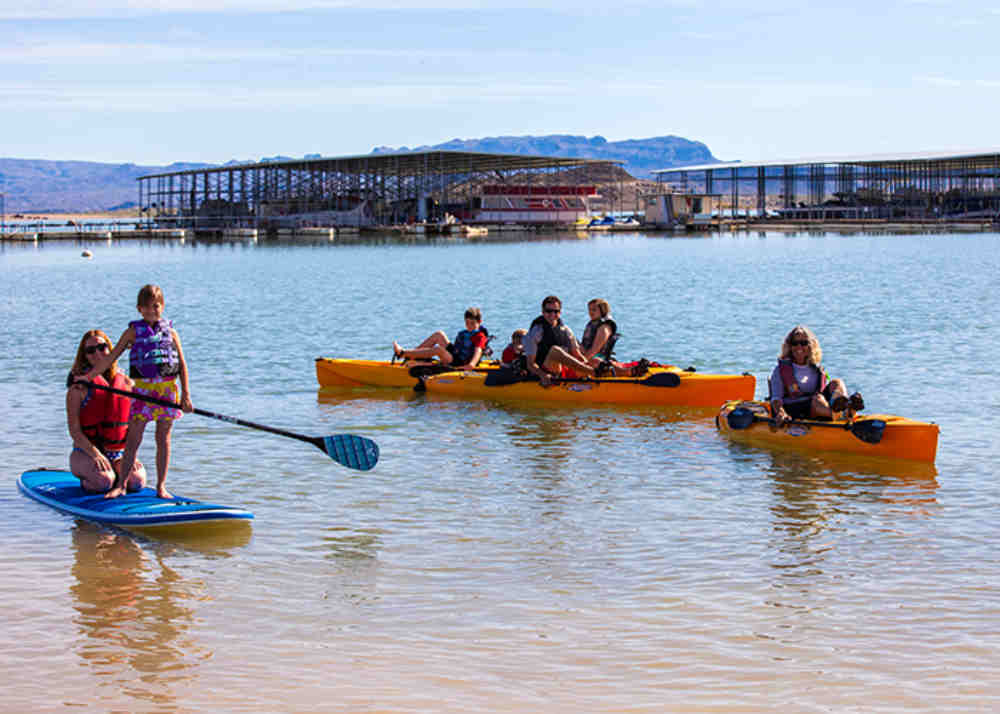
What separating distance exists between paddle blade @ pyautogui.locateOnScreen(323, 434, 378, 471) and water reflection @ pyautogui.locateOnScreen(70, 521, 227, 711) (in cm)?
181

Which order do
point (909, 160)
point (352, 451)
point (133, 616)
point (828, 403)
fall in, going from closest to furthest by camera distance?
point (133, 616) → point (352, 451) → point (828, 403) → point (909, 160)

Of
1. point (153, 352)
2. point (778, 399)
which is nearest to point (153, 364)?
point (153, 352)

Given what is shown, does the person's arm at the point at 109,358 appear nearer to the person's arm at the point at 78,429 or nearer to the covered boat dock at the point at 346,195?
the person's arm at the point at 78,429

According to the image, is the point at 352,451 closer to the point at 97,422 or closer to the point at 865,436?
the point at 97,422

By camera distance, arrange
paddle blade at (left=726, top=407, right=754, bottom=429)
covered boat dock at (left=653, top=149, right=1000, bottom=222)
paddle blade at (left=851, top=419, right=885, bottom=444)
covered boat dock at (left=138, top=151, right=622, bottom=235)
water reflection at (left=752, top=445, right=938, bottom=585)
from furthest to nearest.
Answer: covered boat dock at (left=138, top=151, right=622, bottom=235), covered boat dock at (left=653, top=149, right=1000, bottom=222), paddle blade at (left=726, top=407, right=754, bottom=429), paddle blade at (left=851, top=419, right=885, bottom=444), water reflection at (left=752, top=445, right=938, bottom=585)

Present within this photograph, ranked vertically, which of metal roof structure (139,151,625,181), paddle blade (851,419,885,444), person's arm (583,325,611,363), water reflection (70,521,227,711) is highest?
metal roof structure (139,151,625,181)

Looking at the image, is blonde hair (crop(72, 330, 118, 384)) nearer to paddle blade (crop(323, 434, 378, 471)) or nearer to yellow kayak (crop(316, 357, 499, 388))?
paddle blade (crop(323, 434, 378, 471))

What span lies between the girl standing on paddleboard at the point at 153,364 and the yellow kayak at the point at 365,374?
9.37 m

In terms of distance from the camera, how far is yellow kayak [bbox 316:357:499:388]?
64.3 ft

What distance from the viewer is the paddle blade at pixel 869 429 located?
13016mm

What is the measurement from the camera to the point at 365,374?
20156mm

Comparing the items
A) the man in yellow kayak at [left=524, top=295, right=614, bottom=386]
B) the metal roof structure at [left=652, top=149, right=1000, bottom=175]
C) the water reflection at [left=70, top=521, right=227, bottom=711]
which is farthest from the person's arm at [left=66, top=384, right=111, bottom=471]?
the metal roof structure at [left=652, top=149, right=1000, bottom=175]

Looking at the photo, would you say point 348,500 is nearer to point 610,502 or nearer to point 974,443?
point 610,502

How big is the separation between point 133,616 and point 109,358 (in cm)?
237
